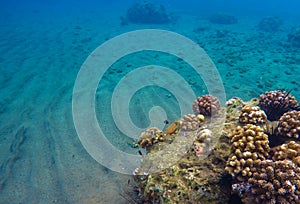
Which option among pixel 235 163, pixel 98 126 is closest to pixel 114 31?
pixel 98 126

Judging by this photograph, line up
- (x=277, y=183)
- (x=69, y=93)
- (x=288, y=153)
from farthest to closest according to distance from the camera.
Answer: (x=69, y=93) < (x=288, y=153) < (x=277, y=183)

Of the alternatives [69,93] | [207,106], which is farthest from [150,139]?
[69,93]

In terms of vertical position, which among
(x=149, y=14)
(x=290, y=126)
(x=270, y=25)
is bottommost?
(x=290, y=126)

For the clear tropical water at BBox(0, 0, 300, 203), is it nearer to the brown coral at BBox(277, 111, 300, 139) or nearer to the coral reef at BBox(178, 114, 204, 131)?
the coral reef at BBox(178, 114, 204, 131)

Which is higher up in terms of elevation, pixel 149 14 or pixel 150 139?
pixel 149 14

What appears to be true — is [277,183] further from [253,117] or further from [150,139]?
[150,139]

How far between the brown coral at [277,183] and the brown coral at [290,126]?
0.83 meters

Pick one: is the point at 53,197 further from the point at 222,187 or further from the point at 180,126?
the point at 222,187

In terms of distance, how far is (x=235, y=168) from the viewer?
9.49 ft

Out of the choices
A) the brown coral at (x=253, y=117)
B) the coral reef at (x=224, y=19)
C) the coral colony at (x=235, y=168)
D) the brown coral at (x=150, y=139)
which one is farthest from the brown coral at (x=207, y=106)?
the coral reef at (x=224, y=19)

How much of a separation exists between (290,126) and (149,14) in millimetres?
26047

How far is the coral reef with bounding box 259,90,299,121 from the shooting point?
4383mm

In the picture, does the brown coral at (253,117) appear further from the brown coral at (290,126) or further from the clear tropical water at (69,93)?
the clear tropical water at (69,93)

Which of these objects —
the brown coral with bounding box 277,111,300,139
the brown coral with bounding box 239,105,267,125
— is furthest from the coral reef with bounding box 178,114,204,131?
the brown coral with bounding box 277,111,300,139
